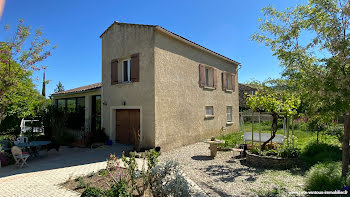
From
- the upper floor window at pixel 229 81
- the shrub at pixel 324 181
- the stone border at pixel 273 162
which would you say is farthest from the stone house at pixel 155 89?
the shrub at pixel 324 181

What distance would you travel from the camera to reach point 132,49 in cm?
1069

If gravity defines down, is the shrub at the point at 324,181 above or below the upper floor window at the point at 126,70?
below

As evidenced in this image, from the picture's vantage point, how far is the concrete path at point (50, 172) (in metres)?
5.11

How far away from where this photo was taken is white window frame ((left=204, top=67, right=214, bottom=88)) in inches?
549

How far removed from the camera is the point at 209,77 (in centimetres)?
1409

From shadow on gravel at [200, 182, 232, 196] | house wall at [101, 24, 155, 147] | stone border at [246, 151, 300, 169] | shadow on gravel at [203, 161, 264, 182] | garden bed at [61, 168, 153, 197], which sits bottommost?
shadow on gravel at [203, 161, 264, 182]

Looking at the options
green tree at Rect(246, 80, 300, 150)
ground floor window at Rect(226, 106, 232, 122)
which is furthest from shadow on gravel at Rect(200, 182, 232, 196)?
ground floor window at Rect(226, 106, 232, 122)

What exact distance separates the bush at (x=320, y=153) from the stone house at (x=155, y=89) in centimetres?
576

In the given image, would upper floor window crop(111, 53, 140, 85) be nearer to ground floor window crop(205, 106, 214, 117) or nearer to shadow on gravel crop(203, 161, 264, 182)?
ground floor window crop(205, 106, 214, 117)

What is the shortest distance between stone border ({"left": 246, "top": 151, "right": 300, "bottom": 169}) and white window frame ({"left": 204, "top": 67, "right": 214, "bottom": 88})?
7.31m

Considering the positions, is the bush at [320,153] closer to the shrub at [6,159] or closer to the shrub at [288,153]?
the shrub at [288,153]

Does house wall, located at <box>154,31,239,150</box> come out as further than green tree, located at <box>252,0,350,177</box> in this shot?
Yes

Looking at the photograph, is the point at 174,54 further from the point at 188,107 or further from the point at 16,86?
the point at 16,86

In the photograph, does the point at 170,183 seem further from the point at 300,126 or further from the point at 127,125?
the point at 300,126
